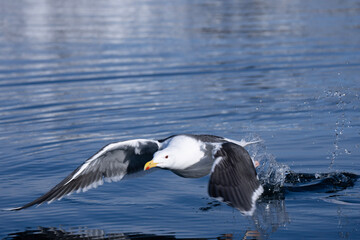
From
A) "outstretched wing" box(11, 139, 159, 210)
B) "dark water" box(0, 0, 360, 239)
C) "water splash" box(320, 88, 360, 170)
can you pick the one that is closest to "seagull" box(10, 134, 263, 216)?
"outstretched wing" box(11, 139, 159, 210)

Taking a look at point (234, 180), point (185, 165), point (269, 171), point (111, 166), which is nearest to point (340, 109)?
point (269, 171)

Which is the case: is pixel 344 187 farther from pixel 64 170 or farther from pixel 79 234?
pixel 64 170

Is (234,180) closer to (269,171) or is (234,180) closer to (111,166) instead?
(111,166)

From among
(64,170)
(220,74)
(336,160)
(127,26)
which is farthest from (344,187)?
(127,26)

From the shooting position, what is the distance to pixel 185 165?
8.54 metres

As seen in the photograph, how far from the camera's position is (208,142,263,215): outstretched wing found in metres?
7.27

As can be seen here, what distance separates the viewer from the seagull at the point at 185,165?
24.3 ft

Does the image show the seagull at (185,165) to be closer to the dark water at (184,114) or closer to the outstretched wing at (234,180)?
the outstretched wing at (234,180)

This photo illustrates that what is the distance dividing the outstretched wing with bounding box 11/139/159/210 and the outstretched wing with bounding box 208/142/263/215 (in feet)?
4.83

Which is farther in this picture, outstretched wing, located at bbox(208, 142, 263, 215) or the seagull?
the seagull

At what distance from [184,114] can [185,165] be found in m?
5.34

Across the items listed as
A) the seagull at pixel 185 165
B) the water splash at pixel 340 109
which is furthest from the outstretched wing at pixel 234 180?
the water splash at pixel 340 109

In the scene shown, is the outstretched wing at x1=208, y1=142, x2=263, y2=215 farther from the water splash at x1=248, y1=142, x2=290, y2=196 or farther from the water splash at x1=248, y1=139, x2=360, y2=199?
the water splash at x1=248, y1=142, x2=290, y2=196

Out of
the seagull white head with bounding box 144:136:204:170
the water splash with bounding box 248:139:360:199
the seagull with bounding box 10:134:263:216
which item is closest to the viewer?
the seagull with bounding box 10:134:263:216
